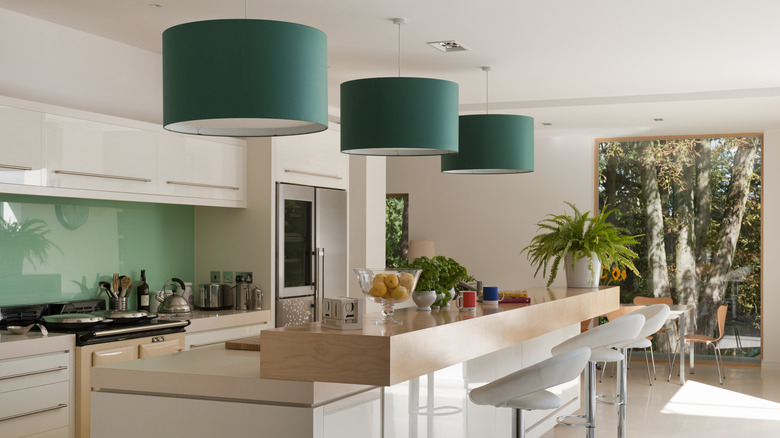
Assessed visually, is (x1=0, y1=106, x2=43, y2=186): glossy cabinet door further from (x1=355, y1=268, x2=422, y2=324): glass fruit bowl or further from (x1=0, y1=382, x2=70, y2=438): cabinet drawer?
(x1=355, y1=268, x2=422, y2=324): glass fruit bowl

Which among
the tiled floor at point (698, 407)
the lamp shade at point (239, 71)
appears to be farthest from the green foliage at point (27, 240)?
the tiled floor at point (698, 407)

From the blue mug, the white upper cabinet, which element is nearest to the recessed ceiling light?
the white upper cabinet

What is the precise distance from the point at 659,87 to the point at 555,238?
72.5 inches

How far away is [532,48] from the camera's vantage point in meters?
5.53

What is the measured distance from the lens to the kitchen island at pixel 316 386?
8.96ft

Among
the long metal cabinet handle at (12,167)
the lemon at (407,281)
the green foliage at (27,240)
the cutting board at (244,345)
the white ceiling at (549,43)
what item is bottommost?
the cutting board at (244,345)

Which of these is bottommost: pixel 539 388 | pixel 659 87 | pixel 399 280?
pixel 539 388

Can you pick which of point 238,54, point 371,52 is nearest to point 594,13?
point 371,52

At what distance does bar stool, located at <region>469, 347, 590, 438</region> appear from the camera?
10.8ft

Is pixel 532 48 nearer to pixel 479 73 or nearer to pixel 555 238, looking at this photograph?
pixel 479 73

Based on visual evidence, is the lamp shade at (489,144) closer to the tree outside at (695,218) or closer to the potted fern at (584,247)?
the potted fern at (584,247)

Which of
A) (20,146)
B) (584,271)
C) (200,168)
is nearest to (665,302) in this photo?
(584,271)

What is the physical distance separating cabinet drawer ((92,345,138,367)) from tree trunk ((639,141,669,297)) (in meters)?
6.40

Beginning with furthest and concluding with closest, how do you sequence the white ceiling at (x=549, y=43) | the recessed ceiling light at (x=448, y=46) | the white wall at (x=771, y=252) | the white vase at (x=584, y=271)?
1. the white wall at (x=771, y=252)
2. the white vase at (x=584, y=271)
3. the recessed ceiling light at (x=448, y=46)
4. the white ceiling at (x=549, y=43)
